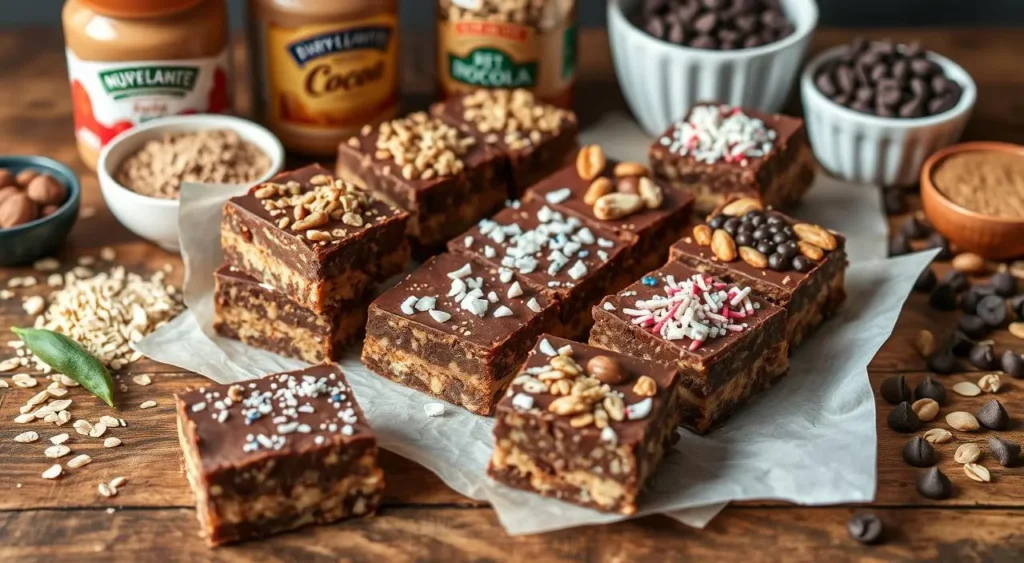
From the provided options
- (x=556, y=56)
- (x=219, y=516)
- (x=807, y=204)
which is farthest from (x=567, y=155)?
(x=219, y=516)

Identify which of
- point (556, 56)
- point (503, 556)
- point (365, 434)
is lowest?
point (503, 556)

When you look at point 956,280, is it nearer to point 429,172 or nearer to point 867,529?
point 867,529

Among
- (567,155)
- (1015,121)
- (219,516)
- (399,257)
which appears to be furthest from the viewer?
(1015,121)

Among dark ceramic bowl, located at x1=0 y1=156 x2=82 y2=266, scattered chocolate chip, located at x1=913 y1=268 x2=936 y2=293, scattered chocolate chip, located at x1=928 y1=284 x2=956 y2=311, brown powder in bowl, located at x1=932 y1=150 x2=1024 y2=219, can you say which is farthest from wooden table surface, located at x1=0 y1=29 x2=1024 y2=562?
brown powder in bowl, located at x1=932 y1=150 x2=1024 y2=219

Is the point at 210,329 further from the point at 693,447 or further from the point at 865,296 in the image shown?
the point at 865,296

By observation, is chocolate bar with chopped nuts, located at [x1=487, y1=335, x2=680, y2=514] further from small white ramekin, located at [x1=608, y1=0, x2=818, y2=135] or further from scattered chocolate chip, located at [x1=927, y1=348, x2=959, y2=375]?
small white ramekin, located at [x1=608, y1=0, x2=818, y2=135]

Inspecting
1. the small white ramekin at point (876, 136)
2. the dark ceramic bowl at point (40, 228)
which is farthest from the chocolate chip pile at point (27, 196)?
the small white ramekin at point (876, 136)
